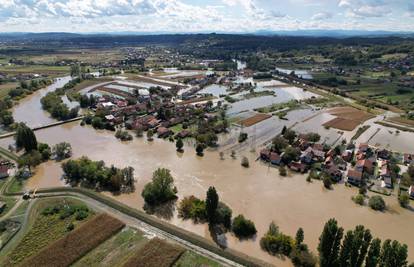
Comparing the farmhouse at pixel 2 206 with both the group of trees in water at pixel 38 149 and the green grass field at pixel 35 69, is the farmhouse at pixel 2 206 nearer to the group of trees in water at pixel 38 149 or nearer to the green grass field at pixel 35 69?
the group of trees in water at pixel 38 149

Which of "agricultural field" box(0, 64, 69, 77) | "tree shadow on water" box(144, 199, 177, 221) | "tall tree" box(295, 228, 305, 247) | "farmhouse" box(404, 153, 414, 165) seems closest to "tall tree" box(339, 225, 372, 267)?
"tall tree" box(295, 228, 305, 247)

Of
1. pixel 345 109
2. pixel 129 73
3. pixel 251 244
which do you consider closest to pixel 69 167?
pixel 251 244

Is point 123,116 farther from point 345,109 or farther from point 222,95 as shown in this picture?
point 345,109

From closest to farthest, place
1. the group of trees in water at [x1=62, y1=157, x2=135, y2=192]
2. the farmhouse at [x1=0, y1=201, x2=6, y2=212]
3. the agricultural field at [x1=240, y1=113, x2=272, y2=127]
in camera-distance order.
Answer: the farmhouse at [x1=0, y1=201, x2=6, y2=212], the group of trees in water at [x1=62, y1=157, x2=135, y2=192], the agricultural field at [x1=240, y1=113, x2=272, y2=127]

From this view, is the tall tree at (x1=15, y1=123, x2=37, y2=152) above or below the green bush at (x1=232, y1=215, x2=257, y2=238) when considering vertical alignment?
above

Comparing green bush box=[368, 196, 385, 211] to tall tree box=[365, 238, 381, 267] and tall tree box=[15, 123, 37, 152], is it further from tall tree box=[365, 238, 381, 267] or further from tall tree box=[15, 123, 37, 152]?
tall tree box=[15, 123, 37, 152]

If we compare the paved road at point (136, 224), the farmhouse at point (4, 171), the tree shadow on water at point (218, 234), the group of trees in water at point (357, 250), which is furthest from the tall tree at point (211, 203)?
the farmhouse at point (4, 171)

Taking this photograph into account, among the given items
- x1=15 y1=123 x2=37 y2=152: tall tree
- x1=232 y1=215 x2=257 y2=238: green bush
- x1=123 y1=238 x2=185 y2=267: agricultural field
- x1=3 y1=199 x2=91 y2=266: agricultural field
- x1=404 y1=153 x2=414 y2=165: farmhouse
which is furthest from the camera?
x1=15 y1=123 x2=37 y2=152: tall tree

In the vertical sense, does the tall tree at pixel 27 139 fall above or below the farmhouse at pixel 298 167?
above
